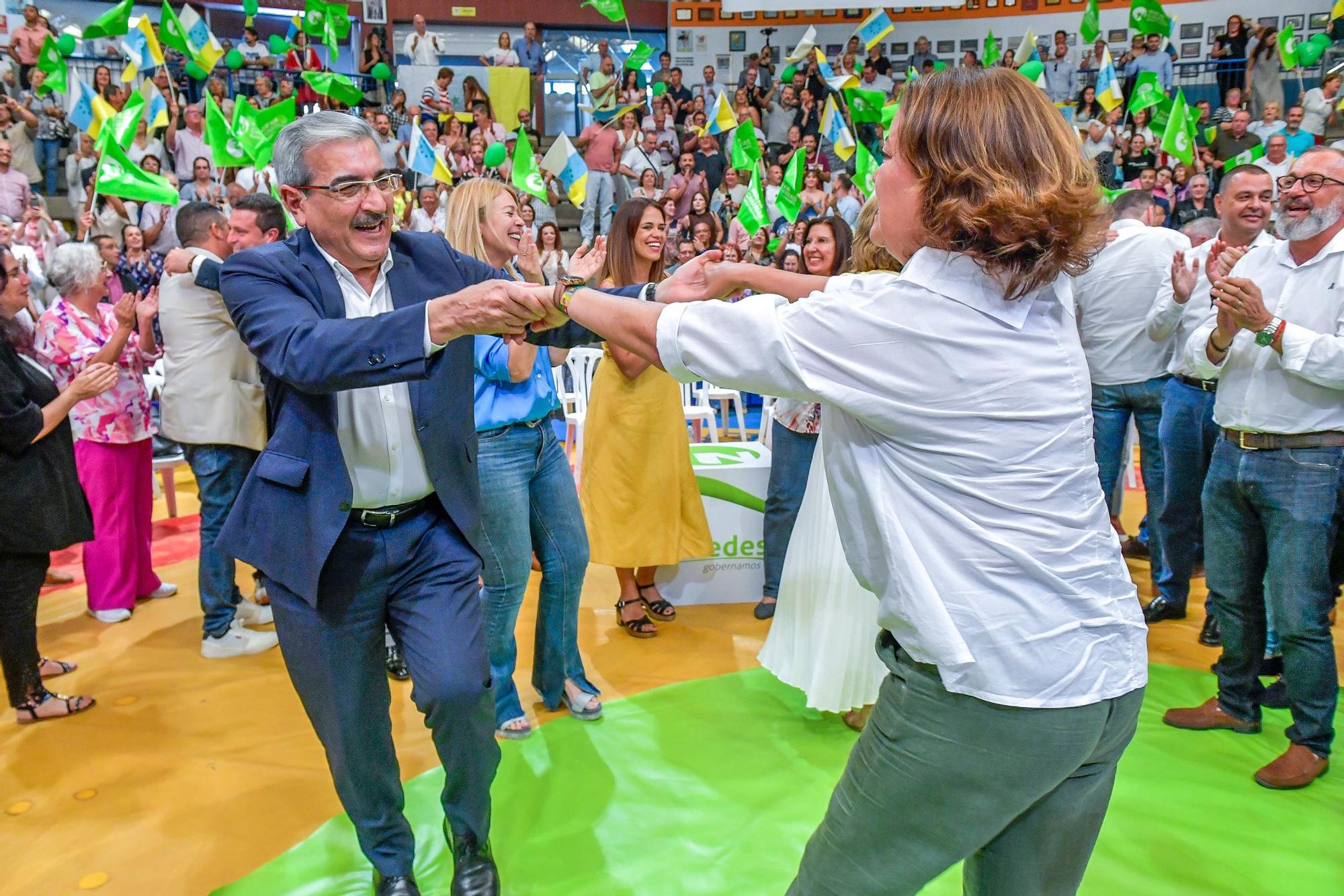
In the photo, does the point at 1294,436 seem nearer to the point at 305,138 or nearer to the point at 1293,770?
the point at 1293,770

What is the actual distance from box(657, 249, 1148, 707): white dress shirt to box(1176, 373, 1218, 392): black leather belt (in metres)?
2.99

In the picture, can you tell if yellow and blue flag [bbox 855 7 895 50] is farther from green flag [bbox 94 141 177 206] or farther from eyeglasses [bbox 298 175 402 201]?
eyeglasses [bbox 298 175 402 201]

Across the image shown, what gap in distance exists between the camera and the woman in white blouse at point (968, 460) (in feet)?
4.21

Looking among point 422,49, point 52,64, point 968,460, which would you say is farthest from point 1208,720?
point 422,49

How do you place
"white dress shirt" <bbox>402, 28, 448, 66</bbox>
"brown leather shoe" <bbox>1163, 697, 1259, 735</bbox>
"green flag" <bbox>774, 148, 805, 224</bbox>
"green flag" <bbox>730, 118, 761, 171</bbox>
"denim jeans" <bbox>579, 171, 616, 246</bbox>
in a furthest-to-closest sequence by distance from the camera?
"white dress shirt" <bbox>402, 28, 448, 66</bbox> → "denim jeans" <bbox>579, 171, 616, 246</bbox> → "green flag" <bbox>730, 118, 761, 171</bbox> → "green flag" <bbox>774, 148, 805, 224</bbox> → "brown leather shoe" <bbox>1163, 697, 1259, 735</bbox>

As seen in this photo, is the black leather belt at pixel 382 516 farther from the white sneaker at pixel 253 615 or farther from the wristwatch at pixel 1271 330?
the white sneaker at pixel 253 615

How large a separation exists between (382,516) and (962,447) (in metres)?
1.32

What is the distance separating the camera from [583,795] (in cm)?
293

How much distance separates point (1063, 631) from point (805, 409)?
2744 mm

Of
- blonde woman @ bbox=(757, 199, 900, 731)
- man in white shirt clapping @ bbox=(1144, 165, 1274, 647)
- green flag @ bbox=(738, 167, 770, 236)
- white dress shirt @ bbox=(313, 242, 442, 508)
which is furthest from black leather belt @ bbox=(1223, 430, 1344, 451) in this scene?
green flag @ bbox=(738, 167, 770, 236)

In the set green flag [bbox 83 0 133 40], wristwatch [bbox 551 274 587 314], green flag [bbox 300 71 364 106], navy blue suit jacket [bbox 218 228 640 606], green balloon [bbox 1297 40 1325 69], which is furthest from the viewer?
green balloon [bbox 1297 40 1325 69]

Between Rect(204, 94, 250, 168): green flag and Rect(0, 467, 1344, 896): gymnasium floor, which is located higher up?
Rect(204, 94, 250, 168): green flag

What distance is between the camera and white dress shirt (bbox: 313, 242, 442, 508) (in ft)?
6.76

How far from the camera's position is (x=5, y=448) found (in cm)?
325
